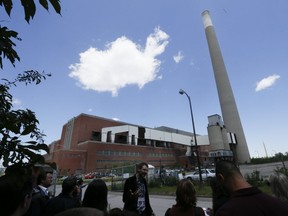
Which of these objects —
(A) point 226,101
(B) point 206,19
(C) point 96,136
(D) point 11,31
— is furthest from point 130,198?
(C) point 96,136

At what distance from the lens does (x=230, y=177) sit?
1978mm

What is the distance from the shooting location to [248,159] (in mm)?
47469

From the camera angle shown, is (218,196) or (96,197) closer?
(96,197)

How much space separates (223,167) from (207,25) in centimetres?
5906

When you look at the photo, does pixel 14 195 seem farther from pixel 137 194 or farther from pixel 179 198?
pixel 137 194

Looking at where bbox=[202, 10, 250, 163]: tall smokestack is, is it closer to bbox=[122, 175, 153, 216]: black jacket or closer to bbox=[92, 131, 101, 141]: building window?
bbox=[92, 131, 101, 141]: building window

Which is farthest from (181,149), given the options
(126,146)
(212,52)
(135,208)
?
(135,208)

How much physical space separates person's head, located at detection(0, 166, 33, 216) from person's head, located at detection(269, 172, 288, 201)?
9.01 ft

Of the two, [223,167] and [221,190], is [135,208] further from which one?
[223,167]

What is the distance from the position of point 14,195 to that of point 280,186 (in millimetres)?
2839

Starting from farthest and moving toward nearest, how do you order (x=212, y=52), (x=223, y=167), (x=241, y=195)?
1. (x=212, y=52)
2. (x=223, y=167)
3. (x=241, y=195)

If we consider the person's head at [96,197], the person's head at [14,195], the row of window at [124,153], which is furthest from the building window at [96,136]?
the person's head at [14,195]

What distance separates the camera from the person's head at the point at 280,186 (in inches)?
99.2

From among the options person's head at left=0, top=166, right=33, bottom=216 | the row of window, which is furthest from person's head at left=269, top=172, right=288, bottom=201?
the row of window
